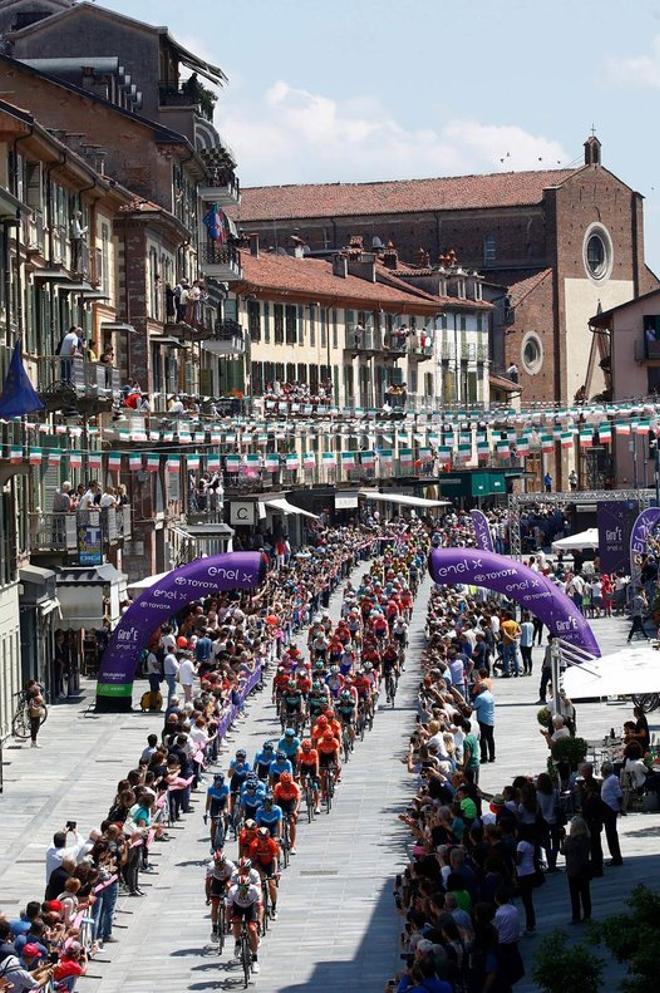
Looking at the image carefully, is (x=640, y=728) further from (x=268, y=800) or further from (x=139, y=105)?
(x=139, y=105)

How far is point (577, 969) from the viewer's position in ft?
52.4

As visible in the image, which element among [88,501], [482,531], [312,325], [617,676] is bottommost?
[617,676]

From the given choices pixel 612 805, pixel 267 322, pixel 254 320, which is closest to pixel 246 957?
pixel 612 805

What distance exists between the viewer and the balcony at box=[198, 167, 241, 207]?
77.4m

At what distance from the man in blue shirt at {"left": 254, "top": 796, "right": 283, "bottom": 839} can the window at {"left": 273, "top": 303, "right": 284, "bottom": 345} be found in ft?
237

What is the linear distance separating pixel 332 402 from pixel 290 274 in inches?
227

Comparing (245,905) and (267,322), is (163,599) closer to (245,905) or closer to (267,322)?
(245,905)

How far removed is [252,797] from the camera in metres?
27.9

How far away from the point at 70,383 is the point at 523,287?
281 feet

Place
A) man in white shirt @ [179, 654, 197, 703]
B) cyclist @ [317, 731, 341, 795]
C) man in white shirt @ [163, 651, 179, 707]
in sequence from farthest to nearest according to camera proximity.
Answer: man in white shirt @ [163, 651, 179, 707] → man in white shirt @ [179, 654, 197, 703] → cyclist @ [317, 731, 341, 795]

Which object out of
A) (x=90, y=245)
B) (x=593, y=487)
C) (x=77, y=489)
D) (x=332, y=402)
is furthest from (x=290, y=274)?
(x=77, y=489)

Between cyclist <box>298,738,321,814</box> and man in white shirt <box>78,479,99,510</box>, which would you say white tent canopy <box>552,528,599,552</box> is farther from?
cyclist <box>298,738,321,814</box>

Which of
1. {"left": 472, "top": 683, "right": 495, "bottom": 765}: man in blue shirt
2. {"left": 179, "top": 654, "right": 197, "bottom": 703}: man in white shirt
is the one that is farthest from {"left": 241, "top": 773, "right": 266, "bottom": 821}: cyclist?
{"left": 179, "top": 654, "right": 197, "bottom": 703}: man in white shirt

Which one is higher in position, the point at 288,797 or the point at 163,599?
the point at 163,599
